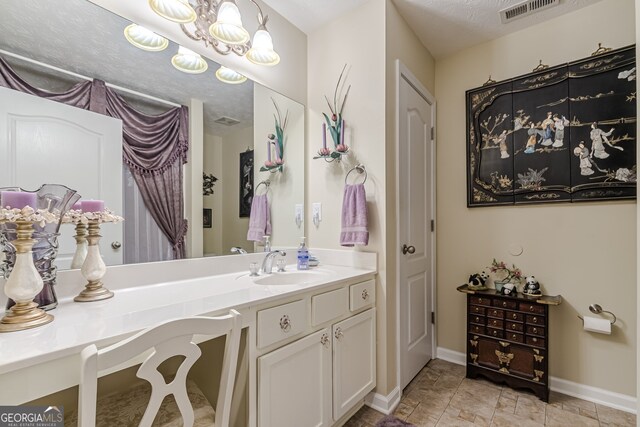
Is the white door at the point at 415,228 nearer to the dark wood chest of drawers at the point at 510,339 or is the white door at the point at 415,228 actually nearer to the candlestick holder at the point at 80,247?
the dark wood chest of drawers at the point at 510,339

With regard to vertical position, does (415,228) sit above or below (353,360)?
above

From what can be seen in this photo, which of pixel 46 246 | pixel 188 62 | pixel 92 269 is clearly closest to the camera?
pixel 46 246

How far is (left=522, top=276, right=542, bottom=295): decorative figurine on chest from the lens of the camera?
2002 mm

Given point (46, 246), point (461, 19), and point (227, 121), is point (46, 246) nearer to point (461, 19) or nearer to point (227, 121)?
point (227, 121)

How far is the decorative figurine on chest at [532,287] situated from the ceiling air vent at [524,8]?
1839mm

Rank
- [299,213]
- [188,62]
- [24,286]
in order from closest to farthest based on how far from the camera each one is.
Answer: [24,286], [188,62], [299,213]

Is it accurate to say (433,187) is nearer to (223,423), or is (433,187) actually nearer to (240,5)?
(240,5)

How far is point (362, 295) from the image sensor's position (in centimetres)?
171

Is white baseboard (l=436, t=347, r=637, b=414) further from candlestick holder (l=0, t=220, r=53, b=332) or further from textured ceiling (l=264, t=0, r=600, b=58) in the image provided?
candlestick holder (l=0, t=220, r=53, b=332)

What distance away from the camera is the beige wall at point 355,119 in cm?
184

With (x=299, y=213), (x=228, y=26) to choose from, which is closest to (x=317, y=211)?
(x=299, y=213)

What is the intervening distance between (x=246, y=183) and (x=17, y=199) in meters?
1.08

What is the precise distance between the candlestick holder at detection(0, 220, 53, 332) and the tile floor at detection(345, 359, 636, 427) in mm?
1587

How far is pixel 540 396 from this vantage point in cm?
187
